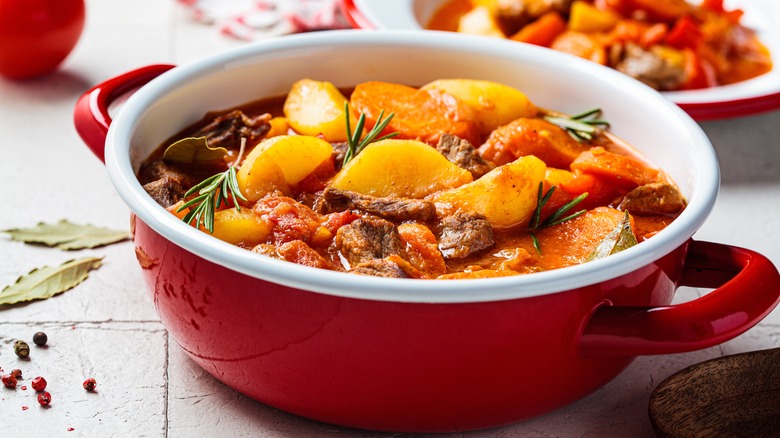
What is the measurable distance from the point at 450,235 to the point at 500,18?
189 cm

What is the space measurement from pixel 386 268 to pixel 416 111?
2.48ft

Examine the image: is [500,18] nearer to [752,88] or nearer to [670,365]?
[752,88]

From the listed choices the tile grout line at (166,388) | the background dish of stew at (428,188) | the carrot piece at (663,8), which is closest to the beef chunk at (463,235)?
the background dish of stew at (428,188)

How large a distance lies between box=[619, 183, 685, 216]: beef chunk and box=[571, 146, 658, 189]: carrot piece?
8cm

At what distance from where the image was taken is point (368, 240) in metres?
2.00

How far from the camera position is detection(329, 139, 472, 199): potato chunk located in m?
2.22

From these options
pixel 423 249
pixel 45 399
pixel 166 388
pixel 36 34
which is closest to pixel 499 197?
pixel 423 249

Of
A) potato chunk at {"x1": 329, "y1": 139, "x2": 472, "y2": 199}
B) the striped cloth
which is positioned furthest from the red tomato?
potato chunk at {"x1": 329, "y1": 139, "x2": 472, "y2": 199}

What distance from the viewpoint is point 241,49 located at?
2623 mm

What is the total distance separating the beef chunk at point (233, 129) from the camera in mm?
2443

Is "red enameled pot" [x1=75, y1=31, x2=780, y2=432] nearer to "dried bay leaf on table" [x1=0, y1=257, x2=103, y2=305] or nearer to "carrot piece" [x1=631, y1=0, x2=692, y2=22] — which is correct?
"dried bay leaf on table" [x1=0, y1=257, x2=103, y2=305]

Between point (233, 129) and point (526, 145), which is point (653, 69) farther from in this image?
point (233, 129)

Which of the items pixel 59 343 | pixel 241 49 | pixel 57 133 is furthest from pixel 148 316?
pixel 57 133

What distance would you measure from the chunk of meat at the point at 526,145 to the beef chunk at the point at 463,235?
1.17 feet
